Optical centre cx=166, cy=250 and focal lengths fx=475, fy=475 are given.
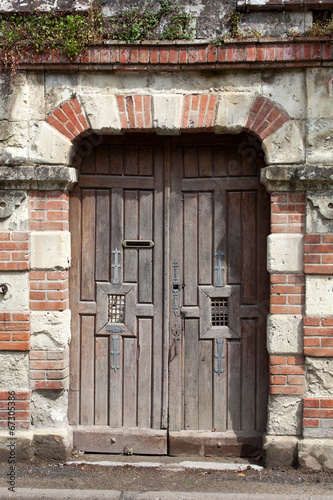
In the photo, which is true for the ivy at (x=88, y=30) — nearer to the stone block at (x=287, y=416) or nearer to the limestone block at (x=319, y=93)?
the limestone block at (x=319, y=93)

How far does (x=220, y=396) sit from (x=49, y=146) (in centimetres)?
264

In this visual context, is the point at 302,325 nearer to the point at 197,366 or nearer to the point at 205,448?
the point at 197,366

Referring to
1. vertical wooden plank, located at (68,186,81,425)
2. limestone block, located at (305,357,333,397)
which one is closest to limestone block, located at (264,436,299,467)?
limestone block, located at (305,357,333,397)

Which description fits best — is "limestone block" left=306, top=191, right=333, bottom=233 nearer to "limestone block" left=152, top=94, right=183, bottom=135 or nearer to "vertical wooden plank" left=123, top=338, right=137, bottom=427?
"limestone block" left=152, top=94, right=183, bottom=135

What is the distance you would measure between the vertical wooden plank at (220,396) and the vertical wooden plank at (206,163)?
1517 millimetres

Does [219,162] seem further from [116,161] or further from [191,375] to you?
[191,375]

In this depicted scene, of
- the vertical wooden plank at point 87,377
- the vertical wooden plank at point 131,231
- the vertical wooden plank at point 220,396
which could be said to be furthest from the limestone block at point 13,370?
the vertical wooden plank at point 220,396

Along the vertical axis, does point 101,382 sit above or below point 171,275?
below

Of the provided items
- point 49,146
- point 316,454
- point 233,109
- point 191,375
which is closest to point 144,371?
point 191,375

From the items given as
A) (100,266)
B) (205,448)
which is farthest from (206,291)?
(205,448)

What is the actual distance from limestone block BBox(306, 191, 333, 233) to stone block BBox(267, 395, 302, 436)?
1.41 meters

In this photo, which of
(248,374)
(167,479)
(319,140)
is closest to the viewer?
(167,479)

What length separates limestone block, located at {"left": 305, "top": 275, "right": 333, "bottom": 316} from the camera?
3893mm

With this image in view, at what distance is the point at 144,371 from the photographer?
4.28 m
